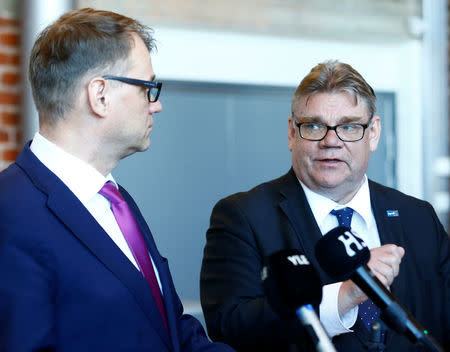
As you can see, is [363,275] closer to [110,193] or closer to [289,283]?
[289,283]

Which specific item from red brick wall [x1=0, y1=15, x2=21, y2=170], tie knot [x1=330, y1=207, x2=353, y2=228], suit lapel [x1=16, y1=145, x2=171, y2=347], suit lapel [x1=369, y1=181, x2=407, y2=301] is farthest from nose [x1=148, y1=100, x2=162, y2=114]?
red brick wall [x1=0, y1=15, x2=21, y2=170]

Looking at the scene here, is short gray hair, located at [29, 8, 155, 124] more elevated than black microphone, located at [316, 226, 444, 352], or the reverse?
short gray hair, located at [29, 8, 155, 124]

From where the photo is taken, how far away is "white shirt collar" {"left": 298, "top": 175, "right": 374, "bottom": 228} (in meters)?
2.18

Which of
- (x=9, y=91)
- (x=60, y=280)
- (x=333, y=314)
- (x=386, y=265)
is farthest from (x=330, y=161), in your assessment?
(x=9, y=91)

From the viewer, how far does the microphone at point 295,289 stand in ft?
3.82

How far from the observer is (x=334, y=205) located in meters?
2.19

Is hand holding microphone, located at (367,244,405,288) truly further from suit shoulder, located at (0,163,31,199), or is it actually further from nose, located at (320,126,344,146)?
suit shoulder, located at (0,163,31,199)

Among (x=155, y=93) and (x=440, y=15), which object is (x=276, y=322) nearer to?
(x=155, y=93)

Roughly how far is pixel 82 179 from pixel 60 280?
0.89 feet

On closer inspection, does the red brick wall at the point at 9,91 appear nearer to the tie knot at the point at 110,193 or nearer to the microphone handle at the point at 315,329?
the tie knot at the point at 110,193

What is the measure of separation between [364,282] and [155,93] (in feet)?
2.54

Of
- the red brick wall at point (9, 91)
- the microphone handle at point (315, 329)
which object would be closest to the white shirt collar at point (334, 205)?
the microphone handle at point (315, 329)

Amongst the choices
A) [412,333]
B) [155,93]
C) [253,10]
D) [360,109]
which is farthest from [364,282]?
[253,10]

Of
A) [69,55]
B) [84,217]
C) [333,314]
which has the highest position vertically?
[69,55]
